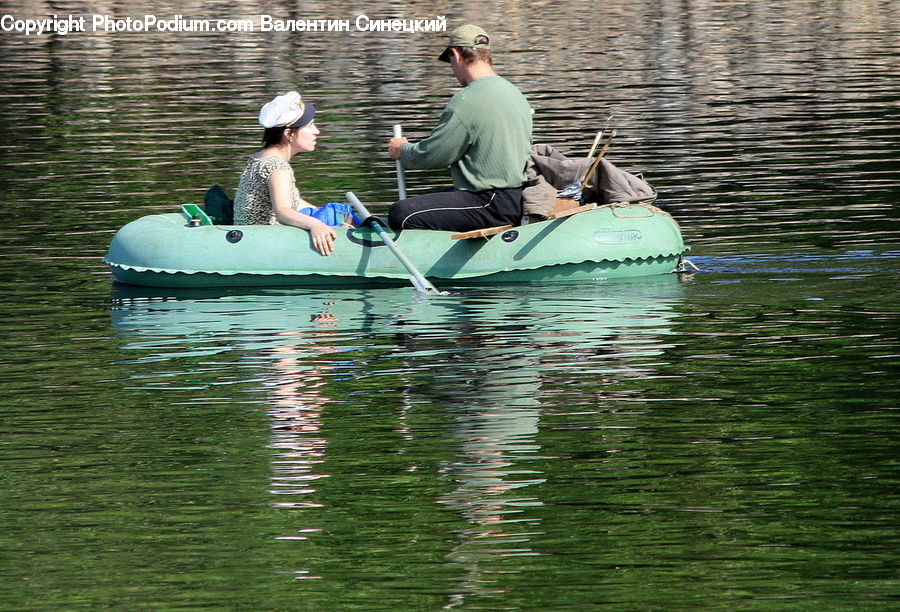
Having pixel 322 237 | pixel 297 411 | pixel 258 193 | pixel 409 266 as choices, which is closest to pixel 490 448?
pixel 297 411

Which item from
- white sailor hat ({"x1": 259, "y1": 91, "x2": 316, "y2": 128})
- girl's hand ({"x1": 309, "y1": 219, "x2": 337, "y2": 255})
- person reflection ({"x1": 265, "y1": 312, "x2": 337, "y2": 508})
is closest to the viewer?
person reflection ({"x1": 265, "y1": 312, "x2": 337, "y2": 508})

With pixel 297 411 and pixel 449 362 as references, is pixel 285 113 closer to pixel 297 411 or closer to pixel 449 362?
pixel 449 362

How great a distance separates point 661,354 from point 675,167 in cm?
773

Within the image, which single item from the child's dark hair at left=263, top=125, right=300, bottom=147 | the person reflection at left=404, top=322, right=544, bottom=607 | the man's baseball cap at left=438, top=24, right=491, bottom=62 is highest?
the man's baseball cap at left=438, top=24, right=491, bottom=62

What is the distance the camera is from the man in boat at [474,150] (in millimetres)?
10742

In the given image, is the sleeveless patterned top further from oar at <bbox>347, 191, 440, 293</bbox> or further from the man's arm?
the man's arm

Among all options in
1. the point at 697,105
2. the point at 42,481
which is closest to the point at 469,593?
the point at 42,481

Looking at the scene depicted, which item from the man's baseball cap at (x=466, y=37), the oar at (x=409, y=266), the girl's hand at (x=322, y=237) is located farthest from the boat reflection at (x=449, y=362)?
the man's baseball cap at (x=466, y=37)

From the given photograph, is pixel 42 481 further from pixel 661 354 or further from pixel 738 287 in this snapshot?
pixel 738 287

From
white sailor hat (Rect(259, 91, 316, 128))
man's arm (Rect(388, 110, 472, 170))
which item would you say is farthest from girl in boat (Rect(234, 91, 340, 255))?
man's arm (Rect(388, 110, 472, 170))

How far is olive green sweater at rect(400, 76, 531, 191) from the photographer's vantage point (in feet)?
35.3

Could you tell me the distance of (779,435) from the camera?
7.32m

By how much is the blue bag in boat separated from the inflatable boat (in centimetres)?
24

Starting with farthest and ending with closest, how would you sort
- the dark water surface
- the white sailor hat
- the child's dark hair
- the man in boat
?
the child's dark hair < the white sailor hat < the man in boat < the dark water surface
